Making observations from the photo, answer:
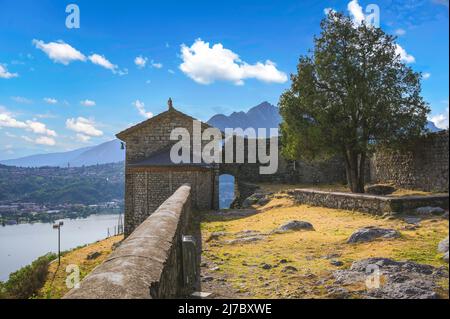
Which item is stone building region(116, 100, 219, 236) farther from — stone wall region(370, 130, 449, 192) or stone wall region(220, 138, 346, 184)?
stone wall region(220, 138, 346, 184)

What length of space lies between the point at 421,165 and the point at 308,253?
13.7m

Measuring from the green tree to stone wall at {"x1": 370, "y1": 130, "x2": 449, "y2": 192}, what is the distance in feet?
3.14

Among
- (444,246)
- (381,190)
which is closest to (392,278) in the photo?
(444,246)

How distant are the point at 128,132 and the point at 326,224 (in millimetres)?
15920

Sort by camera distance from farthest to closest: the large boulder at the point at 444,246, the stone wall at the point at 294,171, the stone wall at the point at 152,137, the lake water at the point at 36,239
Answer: the lake water at the point at 36,239
the stone wall at the point at 294,171
the stone wall at the point at 152,137
the large boulder at the point at 444,246

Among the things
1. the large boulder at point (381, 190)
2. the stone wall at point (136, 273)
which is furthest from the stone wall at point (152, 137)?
the stone wall at point (136, 273)

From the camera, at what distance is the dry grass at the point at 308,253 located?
6.32 meters

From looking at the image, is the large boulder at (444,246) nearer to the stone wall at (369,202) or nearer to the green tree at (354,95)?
the stone wall at (369,202)

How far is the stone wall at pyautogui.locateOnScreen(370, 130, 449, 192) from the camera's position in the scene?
17781 mm

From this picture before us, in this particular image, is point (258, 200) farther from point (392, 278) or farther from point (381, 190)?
point (392, 278)

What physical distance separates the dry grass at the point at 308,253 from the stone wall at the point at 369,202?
0.58 meters

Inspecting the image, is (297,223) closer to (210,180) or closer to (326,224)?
(326,224)
